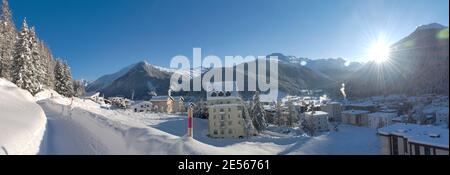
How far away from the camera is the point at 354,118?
204 ft

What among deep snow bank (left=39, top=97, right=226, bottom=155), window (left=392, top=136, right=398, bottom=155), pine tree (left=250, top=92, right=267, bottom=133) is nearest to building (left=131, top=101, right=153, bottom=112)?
pine tree (left=250, top=92, right=267, bottom=133)

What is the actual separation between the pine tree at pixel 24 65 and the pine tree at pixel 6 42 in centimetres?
263

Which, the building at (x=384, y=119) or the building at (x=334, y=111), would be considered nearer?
the building at (x=384, y=119)

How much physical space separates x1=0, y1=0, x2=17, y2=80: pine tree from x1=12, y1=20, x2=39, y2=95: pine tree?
2626 mm

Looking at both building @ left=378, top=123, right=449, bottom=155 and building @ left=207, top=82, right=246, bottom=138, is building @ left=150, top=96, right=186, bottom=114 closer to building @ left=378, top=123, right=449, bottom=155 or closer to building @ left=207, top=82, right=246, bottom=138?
building @ left=207, top=82, right=246, bottom=138

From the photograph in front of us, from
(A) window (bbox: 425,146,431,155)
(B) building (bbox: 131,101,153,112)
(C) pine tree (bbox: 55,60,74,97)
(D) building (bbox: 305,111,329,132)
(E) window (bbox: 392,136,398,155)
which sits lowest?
(D) building (bbox: 305,111,329,132)

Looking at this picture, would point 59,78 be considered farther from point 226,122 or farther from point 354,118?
point 354,118

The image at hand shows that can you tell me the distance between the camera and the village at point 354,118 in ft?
21.6

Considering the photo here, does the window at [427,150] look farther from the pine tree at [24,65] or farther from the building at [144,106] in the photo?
the building at [144,106]

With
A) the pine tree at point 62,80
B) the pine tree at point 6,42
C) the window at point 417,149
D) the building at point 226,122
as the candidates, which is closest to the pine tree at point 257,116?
the building at point 226,122

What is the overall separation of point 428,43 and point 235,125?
38.7 metres

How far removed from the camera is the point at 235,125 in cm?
4472

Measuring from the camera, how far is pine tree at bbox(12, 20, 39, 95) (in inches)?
1703
